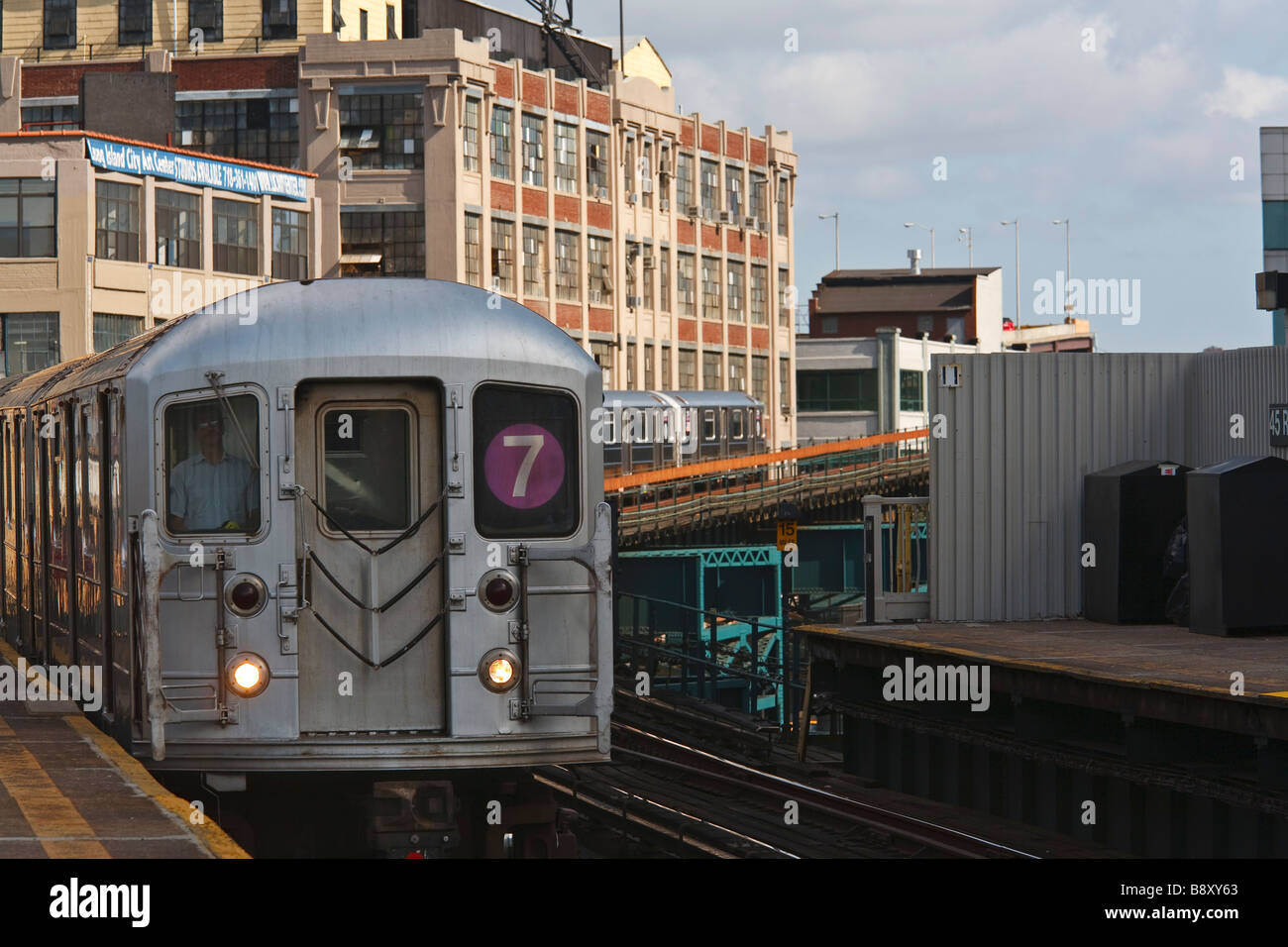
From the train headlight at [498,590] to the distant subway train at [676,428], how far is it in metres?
37.3

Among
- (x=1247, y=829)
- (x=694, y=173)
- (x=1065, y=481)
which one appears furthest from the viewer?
(x=694, y=173)

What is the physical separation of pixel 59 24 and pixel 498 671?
54.6m

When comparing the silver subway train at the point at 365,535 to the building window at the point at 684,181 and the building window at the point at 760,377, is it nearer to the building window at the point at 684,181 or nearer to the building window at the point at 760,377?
the building window at the point at 684,181

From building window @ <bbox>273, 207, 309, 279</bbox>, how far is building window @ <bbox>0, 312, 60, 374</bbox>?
7321 millimetres

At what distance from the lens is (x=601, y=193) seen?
62062mm

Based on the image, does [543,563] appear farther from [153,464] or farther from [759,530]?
[759,530]

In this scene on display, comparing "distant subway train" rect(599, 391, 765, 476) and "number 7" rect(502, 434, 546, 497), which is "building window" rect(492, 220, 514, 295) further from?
"number 7" rect(502, 434, 546, 497)

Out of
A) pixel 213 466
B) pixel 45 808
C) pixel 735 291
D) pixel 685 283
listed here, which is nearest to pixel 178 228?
pixel 685 283

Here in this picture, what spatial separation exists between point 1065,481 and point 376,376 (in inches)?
435

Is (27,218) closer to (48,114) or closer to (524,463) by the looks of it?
(48,114)

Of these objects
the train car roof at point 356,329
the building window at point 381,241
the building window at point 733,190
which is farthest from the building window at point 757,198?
the train car roof at point 356,329

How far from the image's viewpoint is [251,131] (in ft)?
181
